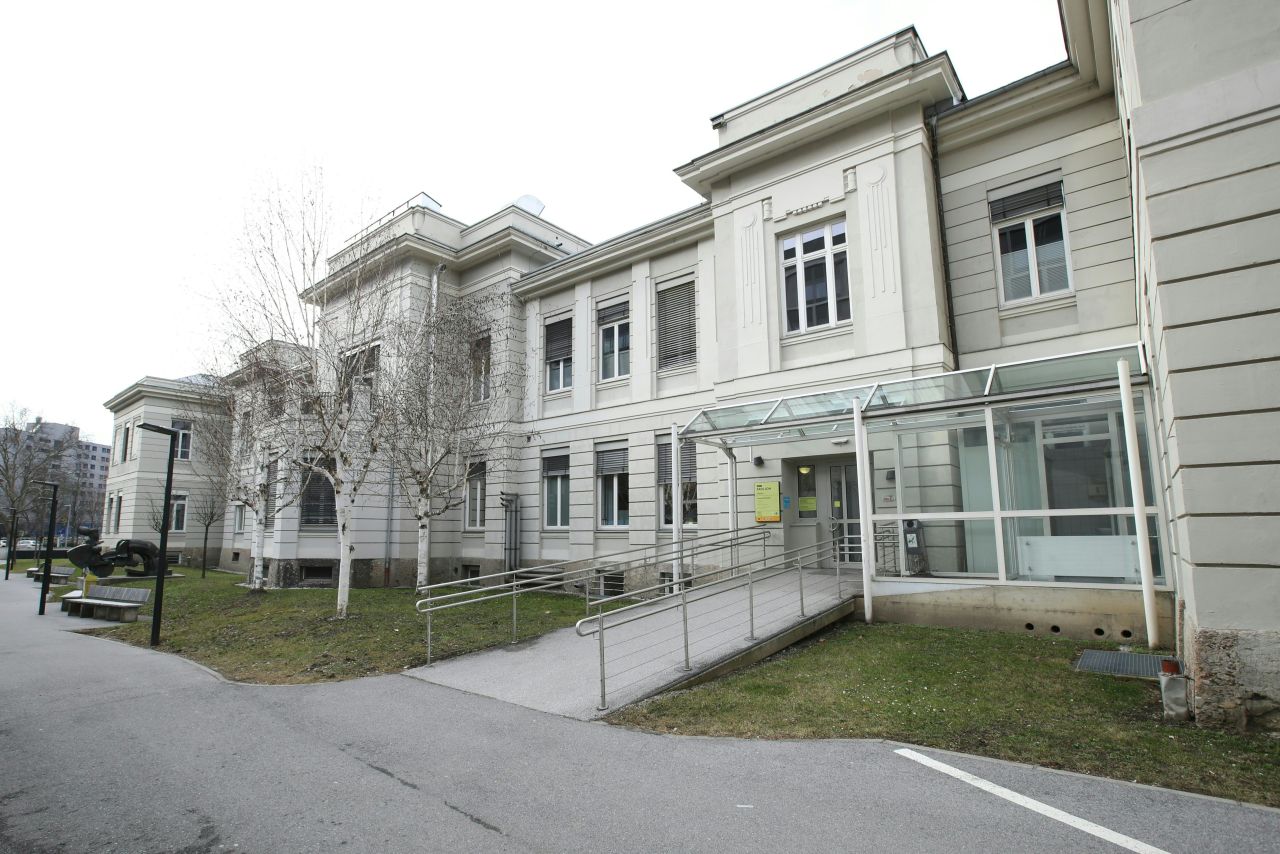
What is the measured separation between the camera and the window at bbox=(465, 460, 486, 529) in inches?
740

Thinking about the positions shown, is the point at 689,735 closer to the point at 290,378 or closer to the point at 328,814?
the point at 328,814

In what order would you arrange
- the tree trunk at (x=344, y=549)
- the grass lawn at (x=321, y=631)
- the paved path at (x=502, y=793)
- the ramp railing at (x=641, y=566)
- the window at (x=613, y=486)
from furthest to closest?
the window at (x=613, y=486)
the tree trunk at (x=344, y=549)
the ramp railing at (x=641, y=566)
the grass lawn at (x=321, y=631)
the paved path at (x=502, y=793)

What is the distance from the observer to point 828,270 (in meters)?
12.4

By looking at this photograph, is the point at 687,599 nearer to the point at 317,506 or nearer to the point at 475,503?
the point at 475,503

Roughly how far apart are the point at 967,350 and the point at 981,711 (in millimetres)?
7385

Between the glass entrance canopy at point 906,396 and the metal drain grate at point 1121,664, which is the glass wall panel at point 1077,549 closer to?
the metal drain grate at point 1121,664

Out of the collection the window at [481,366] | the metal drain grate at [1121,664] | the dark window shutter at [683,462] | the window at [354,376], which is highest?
the window at [481,366]

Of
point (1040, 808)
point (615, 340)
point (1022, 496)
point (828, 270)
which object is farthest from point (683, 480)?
point (1040, 808)

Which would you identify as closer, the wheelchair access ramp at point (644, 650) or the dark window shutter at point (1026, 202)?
the wheelchair access ramp at point (644, 650)

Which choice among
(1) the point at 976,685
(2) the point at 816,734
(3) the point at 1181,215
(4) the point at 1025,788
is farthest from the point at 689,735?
(3) the point at 1181,215

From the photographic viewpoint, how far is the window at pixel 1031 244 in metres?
10.9

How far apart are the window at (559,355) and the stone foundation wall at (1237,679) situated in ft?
47.0

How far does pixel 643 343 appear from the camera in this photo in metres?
16.0

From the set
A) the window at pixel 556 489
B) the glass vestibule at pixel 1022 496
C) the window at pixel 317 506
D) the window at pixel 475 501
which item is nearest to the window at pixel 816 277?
the glass vestibule at pixel 1022 496
